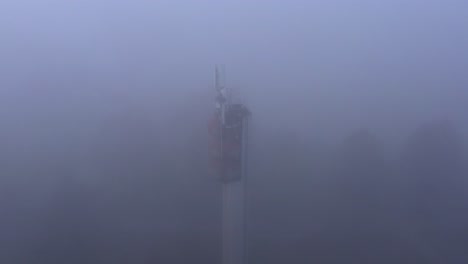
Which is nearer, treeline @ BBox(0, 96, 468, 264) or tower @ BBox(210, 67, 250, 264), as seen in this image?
tower @ BBox(210, 67, 250, 264)

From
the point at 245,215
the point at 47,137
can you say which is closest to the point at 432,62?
the point at 245,215

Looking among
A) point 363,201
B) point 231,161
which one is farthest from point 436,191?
point 231,161

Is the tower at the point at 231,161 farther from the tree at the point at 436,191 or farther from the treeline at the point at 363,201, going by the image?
the tree at the point at 436,191

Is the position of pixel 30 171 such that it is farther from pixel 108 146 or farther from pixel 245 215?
pixel 245 215

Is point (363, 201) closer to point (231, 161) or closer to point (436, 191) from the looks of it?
point (436, 191)

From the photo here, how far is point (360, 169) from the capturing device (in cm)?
286

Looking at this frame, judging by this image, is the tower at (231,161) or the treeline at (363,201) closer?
the tower at (231,161)

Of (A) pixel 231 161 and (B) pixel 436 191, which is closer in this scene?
(A) pixel 231 161

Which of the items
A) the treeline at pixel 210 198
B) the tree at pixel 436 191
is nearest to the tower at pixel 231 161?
the treeline at pixel 210 198

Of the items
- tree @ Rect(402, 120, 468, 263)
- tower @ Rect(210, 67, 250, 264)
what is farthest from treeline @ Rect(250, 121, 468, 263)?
tower @ Rect(210, 67, 250, 264)

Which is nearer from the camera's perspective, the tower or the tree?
the tower

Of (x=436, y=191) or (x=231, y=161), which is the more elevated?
(x=231, y=161)

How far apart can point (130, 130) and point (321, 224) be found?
115 centimetres

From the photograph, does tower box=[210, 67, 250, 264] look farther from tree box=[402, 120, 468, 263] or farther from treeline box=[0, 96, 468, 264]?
tree box=[402, 120, 468, 263]
